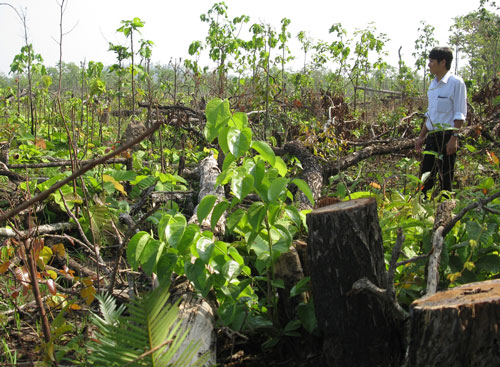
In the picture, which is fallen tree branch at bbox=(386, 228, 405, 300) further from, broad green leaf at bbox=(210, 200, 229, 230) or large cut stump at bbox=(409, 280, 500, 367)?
A: broad green leaf at bbox=(210, 200, 229, 230)

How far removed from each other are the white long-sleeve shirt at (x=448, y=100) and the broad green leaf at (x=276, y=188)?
9.26ft

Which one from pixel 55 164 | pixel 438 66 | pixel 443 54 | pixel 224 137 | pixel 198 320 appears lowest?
pixel 198 320

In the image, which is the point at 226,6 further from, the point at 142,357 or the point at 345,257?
the point at 142,357

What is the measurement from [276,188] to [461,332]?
2.91 ft

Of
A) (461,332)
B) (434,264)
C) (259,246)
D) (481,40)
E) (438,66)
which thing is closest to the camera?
(461,332)

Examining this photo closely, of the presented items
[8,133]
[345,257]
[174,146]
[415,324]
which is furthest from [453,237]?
[174,146]

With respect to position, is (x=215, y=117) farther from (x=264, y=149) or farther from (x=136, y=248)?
(x=136, y=248)

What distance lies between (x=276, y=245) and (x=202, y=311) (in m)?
0.48

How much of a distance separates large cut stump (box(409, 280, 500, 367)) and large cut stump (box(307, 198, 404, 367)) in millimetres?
367

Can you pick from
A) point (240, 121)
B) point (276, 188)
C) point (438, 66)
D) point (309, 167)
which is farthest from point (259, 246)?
point (438, 66)

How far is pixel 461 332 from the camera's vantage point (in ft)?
4.51

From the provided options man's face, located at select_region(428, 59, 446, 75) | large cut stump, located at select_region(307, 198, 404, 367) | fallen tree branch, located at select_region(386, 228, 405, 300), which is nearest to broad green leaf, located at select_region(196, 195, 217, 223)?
large cut stump, located at select_region(307, 198, 404, 367)

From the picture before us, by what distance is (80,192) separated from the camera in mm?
3742

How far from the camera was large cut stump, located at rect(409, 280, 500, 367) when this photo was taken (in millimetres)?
1370
